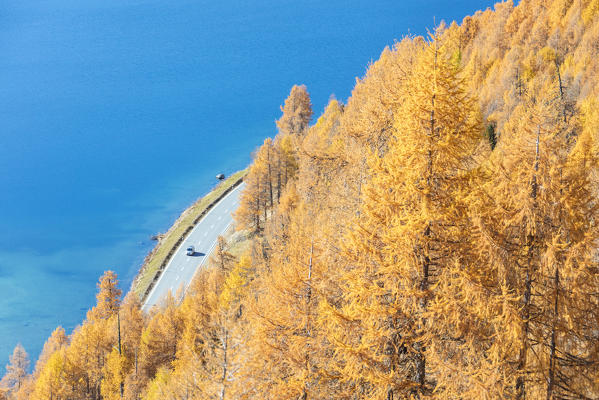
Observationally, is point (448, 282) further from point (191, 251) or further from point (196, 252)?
point (196, 252)

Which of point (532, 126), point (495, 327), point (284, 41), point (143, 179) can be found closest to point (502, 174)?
point (532, 126)

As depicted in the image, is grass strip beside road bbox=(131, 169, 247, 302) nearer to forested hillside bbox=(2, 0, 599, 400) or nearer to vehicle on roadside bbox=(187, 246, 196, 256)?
vehicle on roadside bbox=(187, 246, 196, 256)

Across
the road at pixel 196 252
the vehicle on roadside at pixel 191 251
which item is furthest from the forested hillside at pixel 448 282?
the vehicle on roadside at pixel 191 251

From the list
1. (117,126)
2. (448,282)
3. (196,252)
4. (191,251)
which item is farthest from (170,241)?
(448,282)

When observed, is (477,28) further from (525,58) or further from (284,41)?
(284,41)

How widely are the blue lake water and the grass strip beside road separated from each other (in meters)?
3.05

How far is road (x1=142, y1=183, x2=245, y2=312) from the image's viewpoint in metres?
65.2

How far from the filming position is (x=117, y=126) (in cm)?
12388

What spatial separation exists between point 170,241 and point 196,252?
7.26 meters

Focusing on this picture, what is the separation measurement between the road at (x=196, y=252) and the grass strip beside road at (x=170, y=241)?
3.55ft

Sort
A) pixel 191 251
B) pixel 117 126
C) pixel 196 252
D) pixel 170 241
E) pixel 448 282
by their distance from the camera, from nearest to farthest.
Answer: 1. pixel 448 282
2. pixel 191 251
3. pixel 196 252
4. pixel 170 241
5. pixel 117 126

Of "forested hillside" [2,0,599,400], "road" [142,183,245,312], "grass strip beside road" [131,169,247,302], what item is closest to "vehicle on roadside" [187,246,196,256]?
"road" [142,183,245,312]

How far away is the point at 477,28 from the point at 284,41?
86622 mm

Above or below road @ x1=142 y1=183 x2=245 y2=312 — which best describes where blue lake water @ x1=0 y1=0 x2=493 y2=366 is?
above
